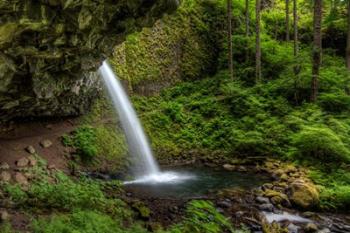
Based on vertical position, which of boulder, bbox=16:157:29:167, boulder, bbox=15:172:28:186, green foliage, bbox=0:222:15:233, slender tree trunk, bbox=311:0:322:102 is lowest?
boulder, bbox=15:172:28:186

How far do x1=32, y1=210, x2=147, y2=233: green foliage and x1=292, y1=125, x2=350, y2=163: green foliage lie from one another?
296 inches

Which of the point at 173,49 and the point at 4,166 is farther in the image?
the point at 173,49

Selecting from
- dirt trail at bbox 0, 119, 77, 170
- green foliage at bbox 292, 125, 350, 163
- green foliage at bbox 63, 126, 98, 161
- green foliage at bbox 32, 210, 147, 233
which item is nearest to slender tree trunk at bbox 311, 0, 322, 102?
green foliage at bbox 292, 125, 350, 163

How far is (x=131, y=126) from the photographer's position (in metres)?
14.1

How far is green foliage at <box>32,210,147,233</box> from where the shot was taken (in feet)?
20.1

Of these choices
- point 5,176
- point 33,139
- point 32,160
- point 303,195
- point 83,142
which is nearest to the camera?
point 5,176

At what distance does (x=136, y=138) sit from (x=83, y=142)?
2.57 metres

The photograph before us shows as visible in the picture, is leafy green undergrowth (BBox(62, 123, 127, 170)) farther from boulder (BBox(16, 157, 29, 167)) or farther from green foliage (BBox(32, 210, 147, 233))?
green foliage (BBox(32, 210, 147, 233))

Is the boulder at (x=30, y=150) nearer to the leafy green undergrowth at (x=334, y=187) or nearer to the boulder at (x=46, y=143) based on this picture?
the boulder at (x=46, y=143)

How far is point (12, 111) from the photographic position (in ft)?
30.1

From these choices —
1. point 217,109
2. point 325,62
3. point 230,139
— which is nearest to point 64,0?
point 230,139

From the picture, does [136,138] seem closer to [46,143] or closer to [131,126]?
[131,126]

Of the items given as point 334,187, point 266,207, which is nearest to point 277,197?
point 266,207

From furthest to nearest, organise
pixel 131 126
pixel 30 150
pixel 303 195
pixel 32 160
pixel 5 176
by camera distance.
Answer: pixel 131 126, pixel 30 150, pixel 32 160, pixel 303 195, pixel 5 176
